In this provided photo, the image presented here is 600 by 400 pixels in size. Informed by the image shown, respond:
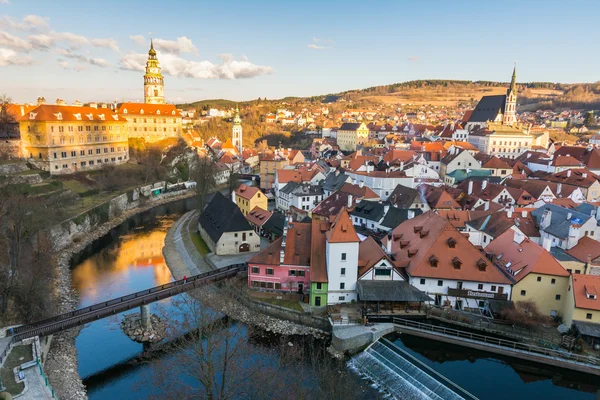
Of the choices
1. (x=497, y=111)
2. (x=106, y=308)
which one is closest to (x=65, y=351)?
(x=106, y=308)

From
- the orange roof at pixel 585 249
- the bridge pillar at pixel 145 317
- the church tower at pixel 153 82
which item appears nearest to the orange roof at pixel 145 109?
the church tower at pixel 153 82

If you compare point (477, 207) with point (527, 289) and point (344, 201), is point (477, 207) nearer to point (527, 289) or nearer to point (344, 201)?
point (344, 201)

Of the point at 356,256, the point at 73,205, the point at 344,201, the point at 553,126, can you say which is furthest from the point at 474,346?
the point at 553,126

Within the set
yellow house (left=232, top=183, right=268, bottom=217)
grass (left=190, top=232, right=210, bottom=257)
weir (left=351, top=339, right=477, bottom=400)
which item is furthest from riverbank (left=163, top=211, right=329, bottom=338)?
yellow house (left=232, top=183, right=268, bottom=217)

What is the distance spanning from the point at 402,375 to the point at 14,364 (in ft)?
58.6

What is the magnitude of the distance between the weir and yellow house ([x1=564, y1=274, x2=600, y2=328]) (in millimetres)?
8799

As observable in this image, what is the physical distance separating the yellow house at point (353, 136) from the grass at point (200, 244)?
6745 centimetres

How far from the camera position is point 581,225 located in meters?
29.3

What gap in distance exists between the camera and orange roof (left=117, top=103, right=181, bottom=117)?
75.7 metres

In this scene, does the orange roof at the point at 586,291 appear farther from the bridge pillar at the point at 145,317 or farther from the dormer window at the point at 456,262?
the bridge pillar at the point at 145,317

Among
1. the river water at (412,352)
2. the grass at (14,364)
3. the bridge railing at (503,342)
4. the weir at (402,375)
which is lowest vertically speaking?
the river water at (412,352)

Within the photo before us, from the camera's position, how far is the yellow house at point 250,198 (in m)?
44.2

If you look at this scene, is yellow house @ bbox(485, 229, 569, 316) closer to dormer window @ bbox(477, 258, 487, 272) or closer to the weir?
dormer window @ bbox(477, 258, 487, 272)

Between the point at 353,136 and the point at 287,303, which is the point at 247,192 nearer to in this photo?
the point at 287,303
